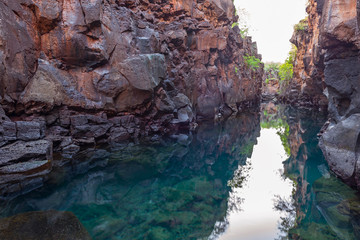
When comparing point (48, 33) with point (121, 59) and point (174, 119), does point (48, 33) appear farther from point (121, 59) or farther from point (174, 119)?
point (174, 119)

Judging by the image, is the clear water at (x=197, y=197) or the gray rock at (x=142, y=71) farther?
the gray rock at (x=142, y=71)

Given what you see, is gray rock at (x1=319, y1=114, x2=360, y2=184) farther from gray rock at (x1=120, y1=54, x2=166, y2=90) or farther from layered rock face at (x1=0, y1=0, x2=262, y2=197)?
Answer: gray rock at (x1=120, y1=54, x2=166, y2=90)

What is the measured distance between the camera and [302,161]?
10.4 meters

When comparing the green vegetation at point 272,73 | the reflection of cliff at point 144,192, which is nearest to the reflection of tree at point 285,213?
the reflection of cliff at point 144,192

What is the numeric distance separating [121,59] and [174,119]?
6.08 m

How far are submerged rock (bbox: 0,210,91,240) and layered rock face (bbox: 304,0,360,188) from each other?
744cm

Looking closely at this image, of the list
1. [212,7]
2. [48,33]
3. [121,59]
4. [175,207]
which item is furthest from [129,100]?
[212,7]

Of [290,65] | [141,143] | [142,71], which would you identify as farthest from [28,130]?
[290,65]

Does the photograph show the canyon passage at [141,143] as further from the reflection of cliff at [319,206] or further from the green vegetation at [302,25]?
the green vegetation at [302,25]

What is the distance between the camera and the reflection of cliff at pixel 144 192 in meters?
5.15

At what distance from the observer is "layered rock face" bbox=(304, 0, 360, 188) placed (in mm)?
7113

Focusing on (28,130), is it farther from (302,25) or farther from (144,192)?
(302,25)

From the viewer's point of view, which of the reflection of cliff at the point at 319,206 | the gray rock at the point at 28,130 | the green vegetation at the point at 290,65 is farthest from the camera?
the green vegetation at the point at 290,65

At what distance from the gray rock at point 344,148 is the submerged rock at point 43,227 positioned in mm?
7305
